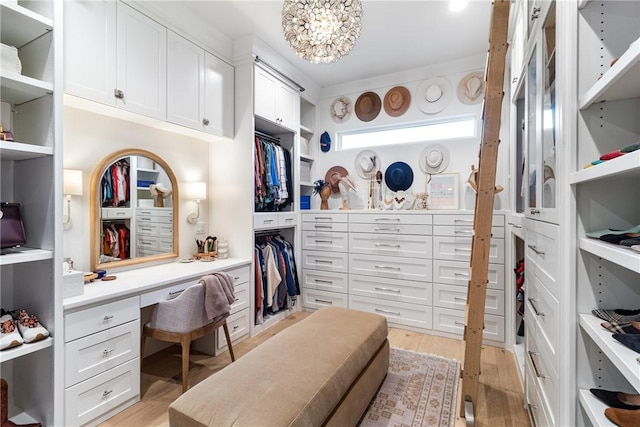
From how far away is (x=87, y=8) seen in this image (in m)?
1.89

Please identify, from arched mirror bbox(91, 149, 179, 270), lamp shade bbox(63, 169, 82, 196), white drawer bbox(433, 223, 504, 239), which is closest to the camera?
lamp shade bbox(63, 169, 82, 196)

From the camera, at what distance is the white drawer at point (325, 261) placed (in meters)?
3.47

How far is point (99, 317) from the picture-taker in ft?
5.78

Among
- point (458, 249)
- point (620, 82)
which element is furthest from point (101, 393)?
point (458, 249)

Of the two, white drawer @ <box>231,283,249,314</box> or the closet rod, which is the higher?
the closet rod

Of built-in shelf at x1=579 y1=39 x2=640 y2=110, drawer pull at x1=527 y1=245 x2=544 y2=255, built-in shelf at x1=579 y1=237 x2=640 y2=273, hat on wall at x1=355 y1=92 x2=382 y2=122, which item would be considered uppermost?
hat on wall at x1=355 y1=92 x2=382 y2=122

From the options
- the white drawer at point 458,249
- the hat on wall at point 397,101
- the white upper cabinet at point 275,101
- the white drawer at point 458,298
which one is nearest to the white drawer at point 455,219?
the white drawer at point 458,249

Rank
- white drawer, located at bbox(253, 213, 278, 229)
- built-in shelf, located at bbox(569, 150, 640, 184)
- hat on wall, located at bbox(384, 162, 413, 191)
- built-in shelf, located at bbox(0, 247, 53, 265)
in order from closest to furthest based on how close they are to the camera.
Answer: built-in shelf, located at bbox(569, 150, 640, 184)
built-in shelf, located at bbox(0, 247, 53, 265)
white drawer, located at bbox(253, 213, 278, 229)
hat on wall, located at bbox(384, 162, 413, 191)

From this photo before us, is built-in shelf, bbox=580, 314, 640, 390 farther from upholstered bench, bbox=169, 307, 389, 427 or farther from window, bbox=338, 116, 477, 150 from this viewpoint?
window, bbox=338, 116, 477, 150

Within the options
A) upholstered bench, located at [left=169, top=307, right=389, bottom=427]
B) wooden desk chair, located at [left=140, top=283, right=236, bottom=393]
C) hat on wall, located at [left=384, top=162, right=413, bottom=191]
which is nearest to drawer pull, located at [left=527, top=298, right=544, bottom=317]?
upholstered bench, located at [left=169, top=307, right=389, bottom=427]

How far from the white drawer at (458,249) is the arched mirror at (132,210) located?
8.22ft

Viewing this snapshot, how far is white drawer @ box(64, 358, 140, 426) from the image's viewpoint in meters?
1.64

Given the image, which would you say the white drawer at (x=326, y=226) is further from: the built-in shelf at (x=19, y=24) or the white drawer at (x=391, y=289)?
the built-in shelf at (x=19, y=24)

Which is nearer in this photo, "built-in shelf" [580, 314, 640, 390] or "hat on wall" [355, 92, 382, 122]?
"built-in shelf" [580, 314, 640, 390]
